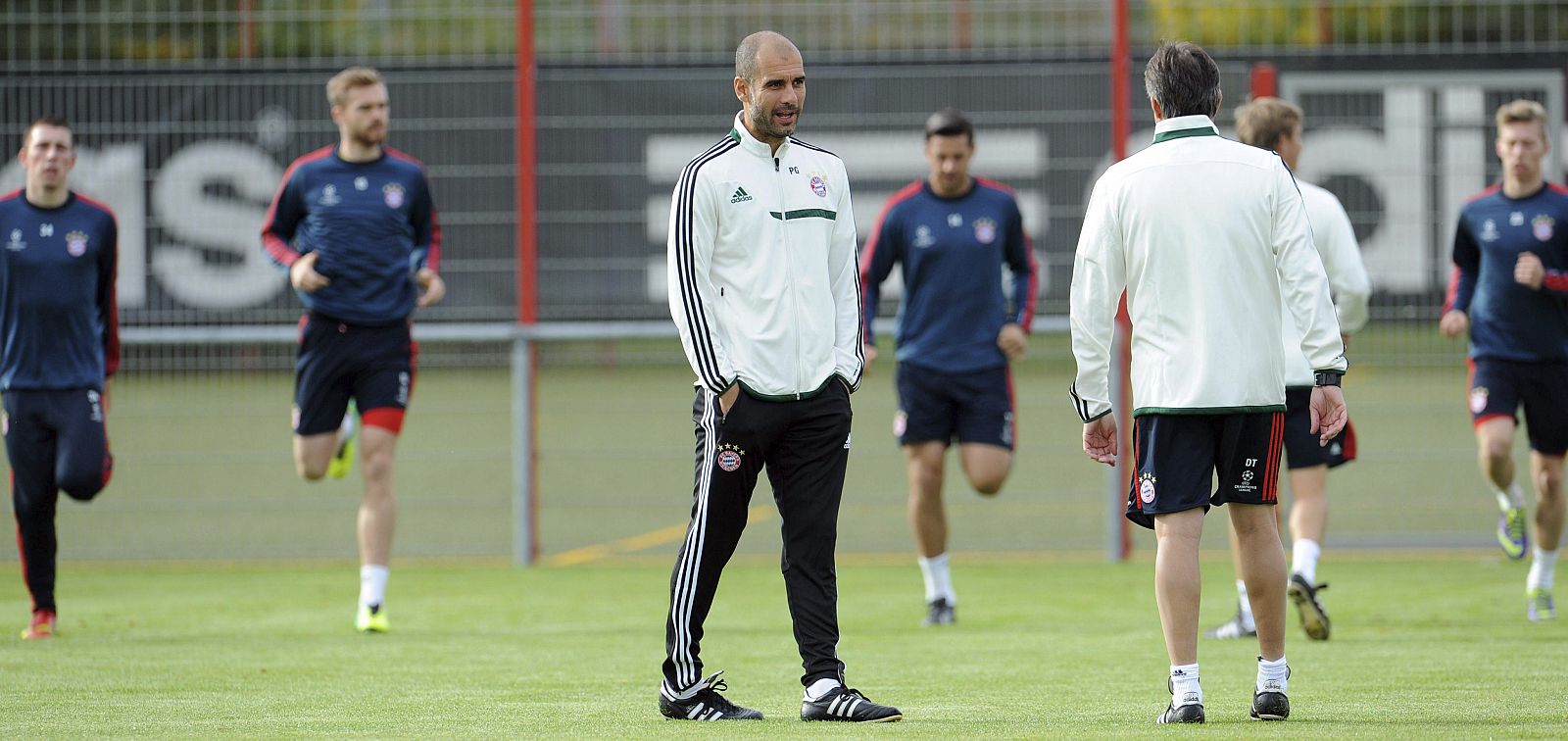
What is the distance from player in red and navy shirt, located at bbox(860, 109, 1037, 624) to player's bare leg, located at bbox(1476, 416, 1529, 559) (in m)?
2.07

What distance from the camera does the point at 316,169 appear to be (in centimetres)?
851

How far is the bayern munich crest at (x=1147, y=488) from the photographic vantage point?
509 centimetres

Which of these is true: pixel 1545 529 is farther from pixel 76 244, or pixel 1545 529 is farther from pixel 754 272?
pixel 76 244

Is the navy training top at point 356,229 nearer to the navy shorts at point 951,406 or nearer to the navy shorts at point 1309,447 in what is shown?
the navy shorts at point 951,406

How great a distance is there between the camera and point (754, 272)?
5301 mm

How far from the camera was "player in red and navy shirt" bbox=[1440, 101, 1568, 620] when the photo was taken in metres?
8.19

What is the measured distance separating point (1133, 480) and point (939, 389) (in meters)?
3.53

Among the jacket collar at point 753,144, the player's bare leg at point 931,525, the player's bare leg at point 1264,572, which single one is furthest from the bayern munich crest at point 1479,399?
the jacket collar at point 753,144

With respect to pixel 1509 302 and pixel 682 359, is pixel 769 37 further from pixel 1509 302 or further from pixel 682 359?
pixel 682 359

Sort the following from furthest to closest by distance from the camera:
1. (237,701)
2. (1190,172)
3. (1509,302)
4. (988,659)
Answer: (1509,302)
(988,659)
(237,701)
(1190,172)

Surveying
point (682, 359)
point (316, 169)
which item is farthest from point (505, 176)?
point (316, 169)

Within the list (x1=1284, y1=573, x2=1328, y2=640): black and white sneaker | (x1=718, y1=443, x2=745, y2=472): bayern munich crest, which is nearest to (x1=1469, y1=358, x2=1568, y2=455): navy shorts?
(x1=1284, y1=573, x2=1328, y2=640): black and white sneaker

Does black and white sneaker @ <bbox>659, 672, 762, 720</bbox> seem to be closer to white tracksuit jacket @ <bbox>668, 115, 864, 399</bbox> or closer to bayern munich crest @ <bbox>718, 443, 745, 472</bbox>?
bayern munich crest @ <bbox>718, 443, 745, 472</bbox>

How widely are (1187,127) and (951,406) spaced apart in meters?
3.78
